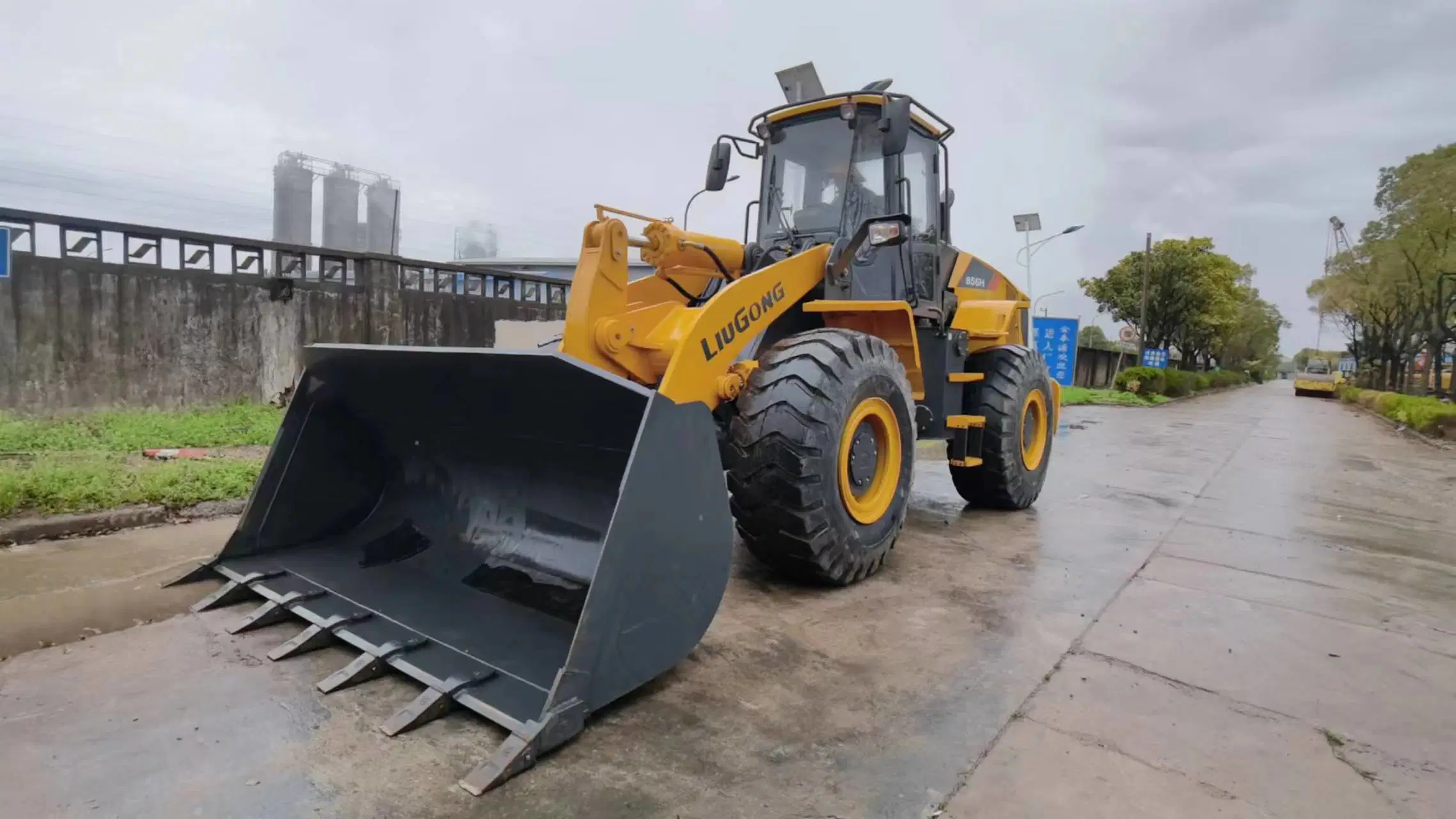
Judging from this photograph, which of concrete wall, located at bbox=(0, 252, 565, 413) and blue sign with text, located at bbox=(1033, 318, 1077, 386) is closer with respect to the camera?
concrete wall, located at bbox=(0, 252, 565, 413)

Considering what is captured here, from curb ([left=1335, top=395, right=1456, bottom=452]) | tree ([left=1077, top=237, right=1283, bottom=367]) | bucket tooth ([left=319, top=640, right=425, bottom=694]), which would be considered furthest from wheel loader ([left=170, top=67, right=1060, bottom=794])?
tree ([left=1077, top=237, right=1283, bottom=367])

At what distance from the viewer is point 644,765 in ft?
7.46

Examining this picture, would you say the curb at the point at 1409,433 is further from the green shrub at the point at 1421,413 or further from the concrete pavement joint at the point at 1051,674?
the concrete pavement joint at the point at 1051,674

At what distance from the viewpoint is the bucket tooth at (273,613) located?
3.08 meters

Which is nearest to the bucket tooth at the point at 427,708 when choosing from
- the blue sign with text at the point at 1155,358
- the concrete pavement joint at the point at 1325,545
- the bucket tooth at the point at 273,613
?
the bucket tooth at the point at 273,613

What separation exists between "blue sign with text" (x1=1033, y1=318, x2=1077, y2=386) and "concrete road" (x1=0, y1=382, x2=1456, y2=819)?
14.0 meters

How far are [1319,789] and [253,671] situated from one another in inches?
134

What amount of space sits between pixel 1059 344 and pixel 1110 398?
840 centimetres

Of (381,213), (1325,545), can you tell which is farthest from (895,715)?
(381,213)

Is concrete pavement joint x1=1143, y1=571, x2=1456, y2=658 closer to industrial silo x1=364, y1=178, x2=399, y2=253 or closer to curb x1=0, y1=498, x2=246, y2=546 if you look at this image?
curb x1=0, y1=498, x2=246, y2=546

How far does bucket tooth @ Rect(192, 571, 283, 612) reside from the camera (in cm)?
330

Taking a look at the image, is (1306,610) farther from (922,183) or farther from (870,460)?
(922,183)

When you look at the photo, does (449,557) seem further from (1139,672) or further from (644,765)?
(1139,672)

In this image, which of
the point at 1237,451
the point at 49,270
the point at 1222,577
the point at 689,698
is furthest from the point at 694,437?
the point at 1237,451
